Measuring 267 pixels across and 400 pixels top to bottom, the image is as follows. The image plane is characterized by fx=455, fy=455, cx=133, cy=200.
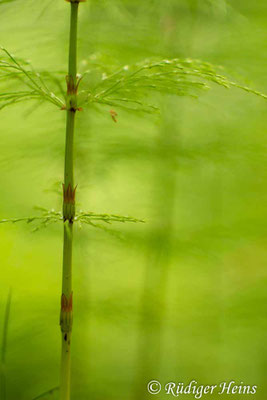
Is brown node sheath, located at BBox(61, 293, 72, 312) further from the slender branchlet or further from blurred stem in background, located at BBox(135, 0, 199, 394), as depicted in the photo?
blurred stem in background, located at BBox(135, 0, 199, 394)

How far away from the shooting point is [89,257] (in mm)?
1222

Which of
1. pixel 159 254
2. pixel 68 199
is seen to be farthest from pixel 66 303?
pixel 159 254

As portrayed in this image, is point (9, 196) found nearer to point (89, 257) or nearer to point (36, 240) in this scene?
point (36, 240)

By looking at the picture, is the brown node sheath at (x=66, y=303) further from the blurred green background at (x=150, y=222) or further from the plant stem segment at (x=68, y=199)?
the blurred green background at (x=150, y=222)

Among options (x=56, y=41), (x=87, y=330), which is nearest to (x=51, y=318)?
(x=87, y=330)

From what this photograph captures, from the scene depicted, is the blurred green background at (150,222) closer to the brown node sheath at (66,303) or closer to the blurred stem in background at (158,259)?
the blurred stem in background at (158,259)

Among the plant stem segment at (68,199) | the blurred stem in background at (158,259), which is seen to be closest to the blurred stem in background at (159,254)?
the blurred stem in background at (158,259)

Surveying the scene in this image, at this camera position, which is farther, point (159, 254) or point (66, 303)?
point (159, 254)

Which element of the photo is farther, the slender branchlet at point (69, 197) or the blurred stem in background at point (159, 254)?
the blurred stem in background at point (159, 254)

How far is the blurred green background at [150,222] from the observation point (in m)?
1.12

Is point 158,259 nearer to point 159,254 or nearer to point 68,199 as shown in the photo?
point 159,254

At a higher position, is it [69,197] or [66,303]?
[69,197]

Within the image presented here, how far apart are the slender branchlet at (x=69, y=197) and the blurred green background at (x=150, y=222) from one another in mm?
501

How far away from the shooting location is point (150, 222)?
121cm
